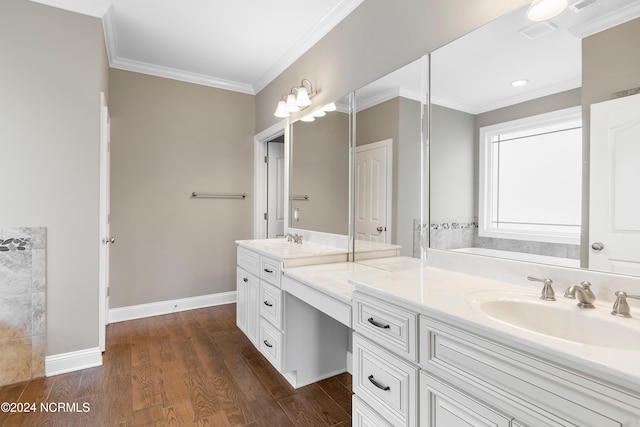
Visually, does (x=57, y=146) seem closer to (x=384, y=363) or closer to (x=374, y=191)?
(x=374, y=191)

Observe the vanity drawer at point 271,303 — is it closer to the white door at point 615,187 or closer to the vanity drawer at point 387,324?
the vanity drawer at point 387,324

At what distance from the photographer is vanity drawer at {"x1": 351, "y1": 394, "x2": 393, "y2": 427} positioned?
1.21 m

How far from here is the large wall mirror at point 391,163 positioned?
1.71m

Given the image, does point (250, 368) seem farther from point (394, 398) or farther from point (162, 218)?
point (162, 218)

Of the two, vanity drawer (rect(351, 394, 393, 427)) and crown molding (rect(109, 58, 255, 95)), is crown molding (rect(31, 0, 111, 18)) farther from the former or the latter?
vanity drawer (rect(351, 394, 393, 427))

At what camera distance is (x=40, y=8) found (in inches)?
86.0

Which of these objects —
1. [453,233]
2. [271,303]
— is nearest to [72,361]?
[271,303]

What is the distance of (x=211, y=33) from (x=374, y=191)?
6.55 ft

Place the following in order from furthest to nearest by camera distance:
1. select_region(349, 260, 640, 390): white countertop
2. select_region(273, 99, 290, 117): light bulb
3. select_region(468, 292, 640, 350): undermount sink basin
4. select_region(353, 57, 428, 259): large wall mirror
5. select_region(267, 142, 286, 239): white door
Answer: select_region(267, 142, 286, 239): white door < select_region(273, 99, 290, 117): light bulb < select_region(353, 57, 428, 259): large wall mirror < select_region(468, 292, 640, 350): undermount sink basin < select_region(349, 260, 640, 390): white countertop

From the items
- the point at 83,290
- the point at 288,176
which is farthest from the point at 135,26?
the point at 83,290

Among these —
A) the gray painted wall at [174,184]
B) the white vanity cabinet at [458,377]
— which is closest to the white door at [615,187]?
the white vanity cabinet at [458,377]

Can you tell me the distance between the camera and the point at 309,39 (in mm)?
2717

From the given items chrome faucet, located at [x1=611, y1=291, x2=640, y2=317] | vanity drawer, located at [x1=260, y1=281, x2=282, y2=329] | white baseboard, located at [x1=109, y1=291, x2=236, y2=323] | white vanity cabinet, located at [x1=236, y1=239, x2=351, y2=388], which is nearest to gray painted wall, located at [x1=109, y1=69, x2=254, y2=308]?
white baseboard, located at [x1=109, y1=291, x2=236, y2=323]

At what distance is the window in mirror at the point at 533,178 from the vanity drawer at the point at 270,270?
48.2 inches
